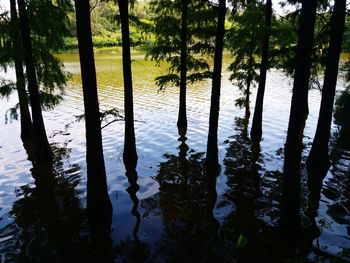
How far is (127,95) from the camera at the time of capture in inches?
516

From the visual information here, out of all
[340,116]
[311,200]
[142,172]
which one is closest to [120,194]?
[142,172]

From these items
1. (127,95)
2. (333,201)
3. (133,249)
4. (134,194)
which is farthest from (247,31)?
(133,249)

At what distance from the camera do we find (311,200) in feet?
34.7

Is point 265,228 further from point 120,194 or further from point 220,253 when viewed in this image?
point 120,194

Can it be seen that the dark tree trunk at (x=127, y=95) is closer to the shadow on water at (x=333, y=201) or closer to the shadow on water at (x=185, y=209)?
the shadow on water at (x=185, y=209)

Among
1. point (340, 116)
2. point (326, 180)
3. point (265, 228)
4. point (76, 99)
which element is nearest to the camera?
point (265, 228)

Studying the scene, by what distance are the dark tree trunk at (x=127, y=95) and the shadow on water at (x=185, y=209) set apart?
60.4 inches

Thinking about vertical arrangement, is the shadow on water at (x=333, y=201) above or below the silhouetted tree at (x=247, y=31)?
below

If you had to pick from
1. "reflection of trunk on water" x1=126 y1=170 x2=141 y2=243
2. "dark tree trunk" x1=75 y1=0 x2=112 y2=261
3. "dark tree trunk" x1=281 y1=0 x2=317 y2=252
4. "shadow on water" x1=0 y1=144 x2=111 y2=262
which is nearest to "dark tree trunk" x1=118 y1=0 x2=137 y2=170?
"reflection of trunk on water" x1=126 y1=170 x2=141 y2=243

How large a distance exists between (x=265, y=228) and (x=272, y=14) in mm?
12550

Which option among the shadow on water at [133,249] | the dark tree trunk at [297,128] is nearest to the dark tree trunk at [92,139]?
the shadow on water at [133,249]

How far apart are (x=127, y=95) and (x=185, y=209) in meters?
5.60

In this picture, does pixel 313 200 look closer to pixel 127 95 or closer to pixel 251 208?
pixel 251 208

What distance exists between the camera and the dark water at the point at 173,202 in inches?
316
